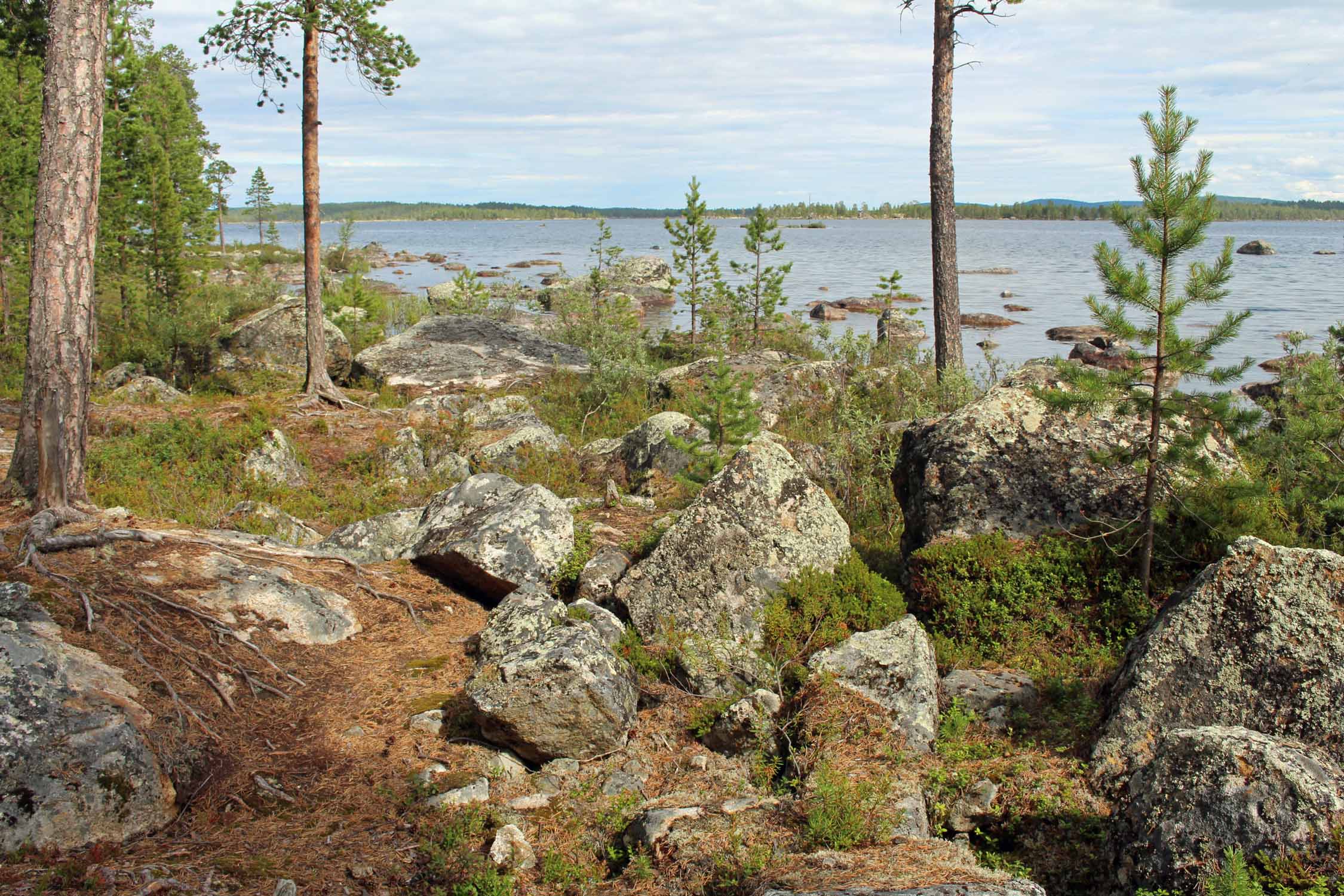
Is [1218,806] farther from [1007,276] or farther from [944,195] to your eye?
[1007,276]

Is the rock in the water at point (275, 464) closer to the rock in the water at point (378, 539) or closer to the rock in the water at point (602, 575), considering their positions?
the rock in the water at point (378, 539)

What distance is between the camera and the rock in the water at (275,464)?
11.3 m

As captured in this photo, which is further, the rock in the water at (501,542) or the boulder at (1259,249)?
the boulder at (1259,249)

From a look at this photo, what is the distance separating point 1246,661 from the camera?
17.3 feet

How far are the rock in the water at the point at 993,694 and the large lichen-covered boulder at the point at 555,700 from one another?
2.32 meters

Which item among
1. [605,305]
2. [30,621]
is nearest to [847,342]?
[605,305]

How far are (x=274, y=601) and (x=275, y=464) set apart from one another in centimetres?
542

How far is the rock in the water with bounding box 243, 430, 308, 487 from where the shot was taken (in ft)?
37.2

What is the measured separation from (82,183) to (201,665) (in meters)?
5.09

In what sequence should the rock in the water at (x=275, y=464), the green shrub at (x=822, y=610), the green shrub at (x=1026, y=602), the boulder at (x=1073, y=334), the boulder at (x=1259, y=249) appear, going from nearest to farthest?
the green shrub at (x=822, y=610) < the green shrub at (x=1026, y=602) < the rock in the water at (x=275, y=464) < the boulder at (x=1073, y=334) < the boulder at (x=1259, y=249)

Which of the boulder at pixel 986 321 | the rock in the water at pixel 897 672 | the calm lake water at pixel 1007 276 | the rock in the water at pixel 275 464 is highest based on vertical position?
the calm lake water at pixel 1007 276

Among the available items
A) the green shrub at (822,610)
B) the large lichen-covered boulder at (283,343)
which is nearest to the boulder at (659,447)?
the green shrub at (822,610)

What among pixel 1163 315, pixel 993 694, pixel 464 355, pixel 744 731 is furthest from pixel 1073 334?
pixel 744 731

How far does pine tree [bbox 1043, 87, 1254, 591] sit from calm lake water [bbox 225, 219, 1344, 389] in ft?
6.92
